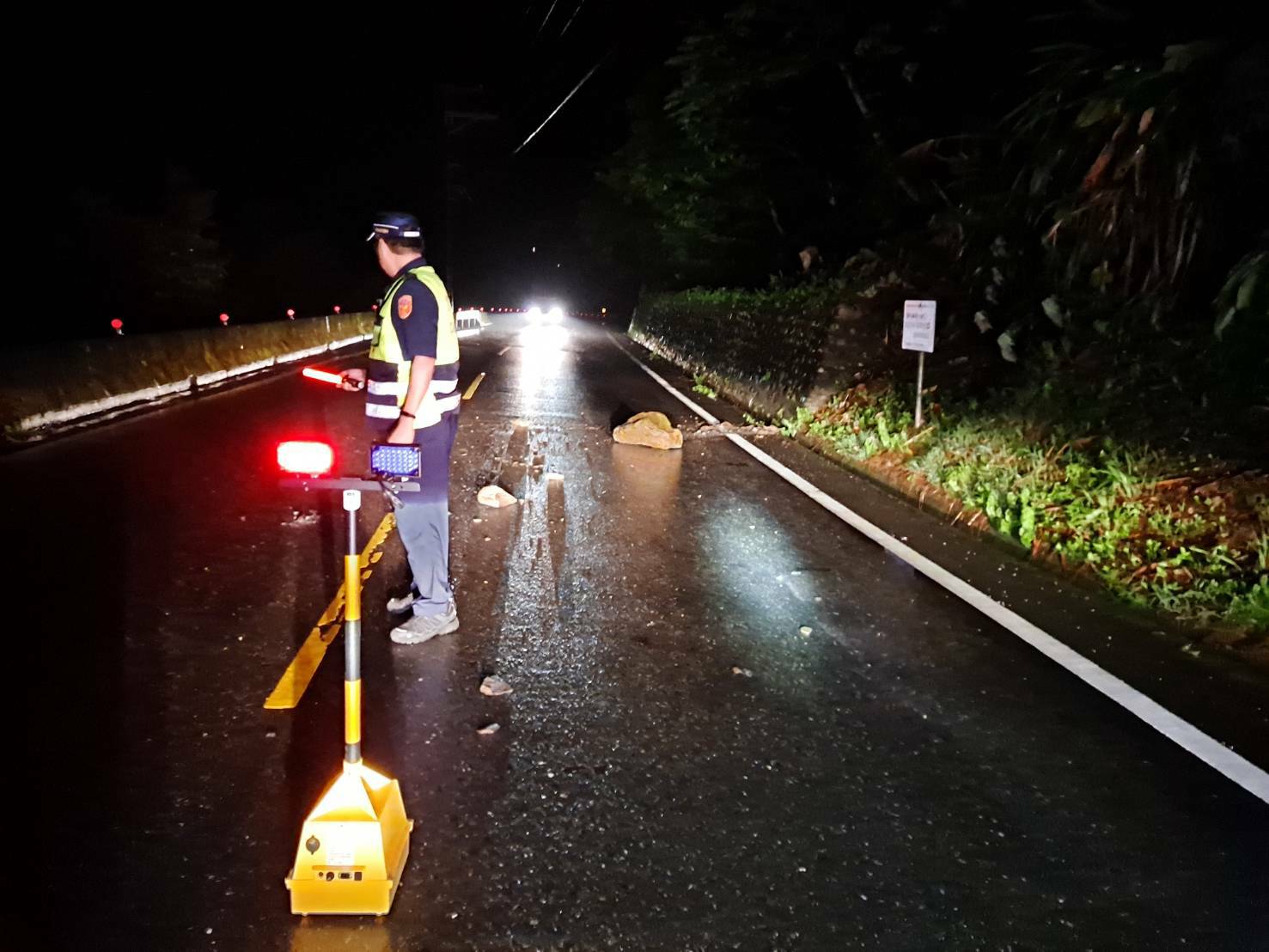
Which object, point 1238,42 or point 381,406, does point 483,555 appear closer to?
point 381,406

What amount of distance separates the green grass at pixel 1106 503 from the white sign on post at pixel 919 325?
87cm

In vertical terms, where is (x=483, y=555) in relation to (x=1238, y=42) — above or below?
below

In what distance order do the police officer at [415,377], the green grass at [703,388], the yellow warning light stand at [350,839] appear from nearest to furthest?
the yellow warning light stand at [350,839] → the police officer at [415,377] → the green grass at [703,388]

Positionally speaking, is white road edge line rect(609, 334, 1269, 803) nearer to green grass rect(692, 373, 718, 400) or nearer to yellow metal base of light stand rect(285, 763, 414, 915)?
yellow metal base of light stand rect(285, 763, 414, 915)

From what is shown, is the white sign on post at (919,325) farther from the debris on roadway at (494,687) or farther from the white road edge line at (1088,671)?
the debris on roadway at (494,687)

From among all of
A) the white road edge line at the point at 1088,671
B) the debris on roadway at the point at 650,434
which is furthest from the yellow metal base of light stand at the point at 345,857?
the debris on roadway at the point at 650,434

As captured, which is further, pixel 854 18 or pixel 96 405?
pixel 854 18

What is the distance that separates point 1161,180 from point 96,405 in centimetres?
1351

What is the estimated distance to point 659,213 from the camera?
43781 millimetres

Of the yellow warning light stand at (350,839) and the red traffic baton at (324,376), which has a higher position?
the red traffic baton at (324,376)

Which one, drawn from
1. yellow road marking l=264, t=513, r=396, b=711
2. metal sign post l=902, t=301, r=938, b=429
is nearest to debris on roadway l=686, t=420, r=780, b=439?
metal sign post l=902, t=301, r=938, b=429

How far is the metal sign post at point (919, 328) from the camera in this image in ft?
38.7

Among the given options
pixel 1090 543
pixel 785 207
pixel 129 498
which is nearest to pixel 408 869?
pixel 1090 543

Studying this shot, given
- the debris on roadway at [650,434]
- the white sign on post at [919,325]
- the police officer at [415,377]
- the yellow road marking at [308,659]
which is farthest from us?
the debris on roadway at [650,434]
